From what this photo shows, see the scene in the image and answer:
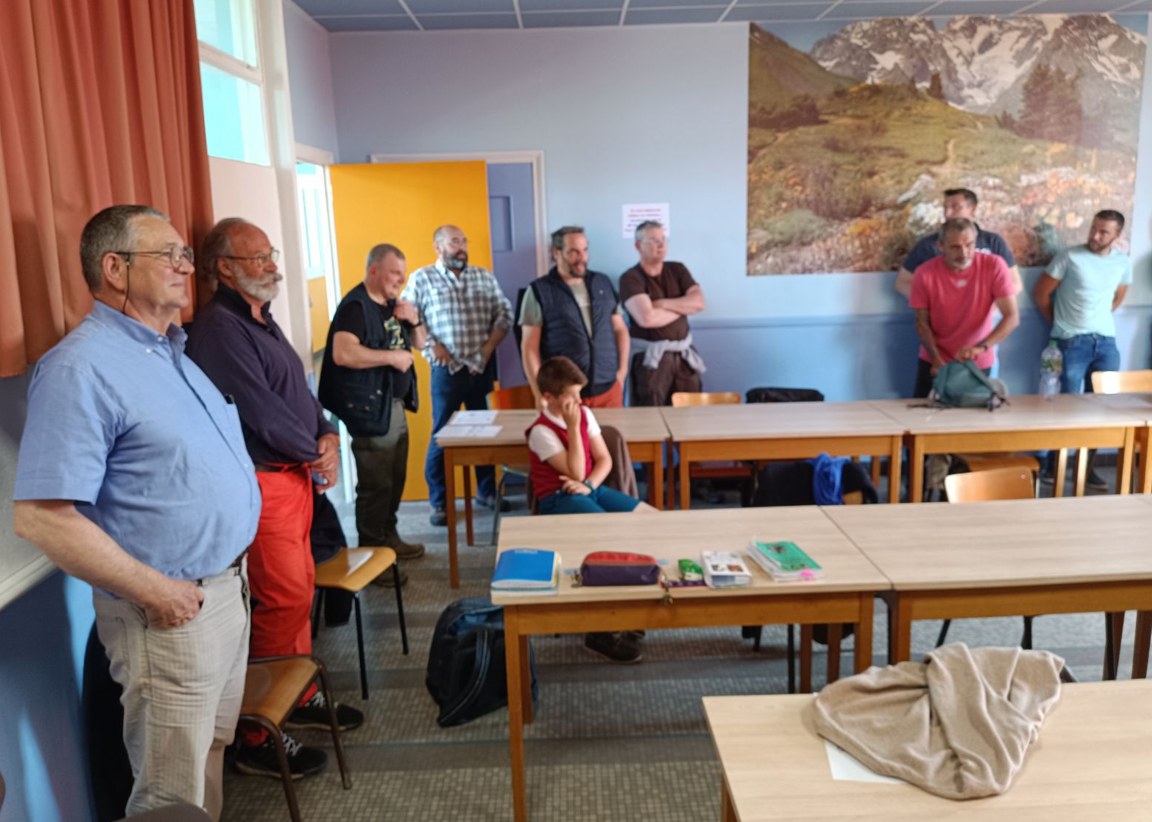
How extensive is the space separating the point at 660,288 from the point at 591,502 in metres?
2.33

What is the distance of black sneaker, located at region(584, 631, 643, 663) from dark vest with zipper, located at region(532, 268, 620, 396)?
1715 millimetres

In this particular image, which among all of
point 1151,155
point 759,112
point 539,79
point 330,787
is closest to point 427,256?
point 539,79

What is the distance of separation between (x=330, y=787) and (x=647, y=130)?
4.35 m

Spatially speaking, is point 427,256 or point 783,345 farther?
point 783,345

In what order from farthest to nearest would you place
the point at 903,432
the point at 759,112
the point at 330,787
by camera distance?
the point at 759,112, the point at 903,432, the point at 330,787

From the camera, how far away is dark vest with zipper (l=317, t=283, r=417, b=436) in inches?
150

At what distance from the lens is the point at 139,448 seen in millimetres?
1800

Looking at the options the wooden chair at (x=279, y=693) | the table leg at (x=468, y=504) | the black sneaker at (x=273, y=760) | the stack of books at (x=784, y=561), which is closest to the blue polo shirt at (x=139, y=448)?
the wooden chair at (x=279, y=693)

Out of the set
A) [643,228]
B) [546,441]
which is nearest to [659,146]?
[643,228]

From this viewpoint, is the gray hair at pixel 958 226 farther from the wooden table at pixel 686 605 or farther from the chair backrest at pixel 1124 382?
the wooden table at pixel 686 605

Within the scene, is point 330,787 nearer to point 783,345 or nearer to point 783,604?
point 783,604

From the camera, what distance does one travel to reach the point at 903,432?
3.96 metres

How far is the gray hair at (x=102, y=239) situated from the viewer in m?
1.84

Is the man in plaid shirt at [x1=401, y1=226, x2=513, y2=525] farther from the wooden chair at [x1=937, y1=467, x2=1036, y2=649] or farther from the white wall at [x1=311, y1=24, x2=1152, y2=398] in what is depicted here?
the wooden chair at [x1=937, y1=467, x2=1036, y2=649]
